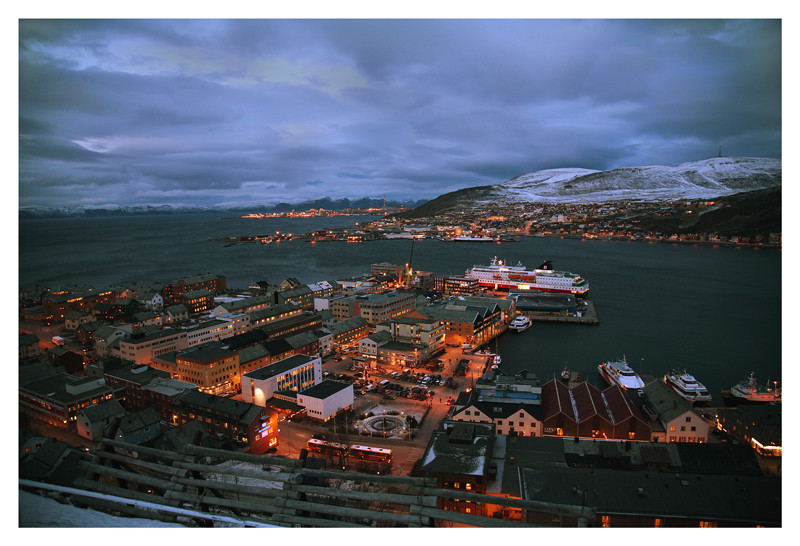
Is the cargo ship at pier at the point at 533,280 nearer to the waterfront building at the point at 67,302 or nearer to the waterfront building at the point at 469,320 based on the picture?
the waterfront building at the point at 469,320

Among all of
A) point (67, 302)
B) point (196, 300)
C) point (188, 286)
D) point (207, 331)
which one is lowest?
point (207, 331)

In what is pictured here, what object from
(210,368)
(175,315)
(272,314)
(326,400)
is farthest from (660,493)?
(175,315)

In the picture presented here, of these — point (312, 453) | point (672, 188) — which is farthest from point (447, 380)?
Result: point (672, 188)

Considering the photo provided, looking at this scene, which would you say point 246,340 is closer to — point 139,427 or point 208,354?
point 208,354

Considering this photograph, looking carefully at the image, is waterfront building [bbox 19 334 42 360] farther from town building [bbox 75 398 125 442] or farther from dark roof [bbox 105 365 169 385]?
town building [bbox 75 398 125 442]

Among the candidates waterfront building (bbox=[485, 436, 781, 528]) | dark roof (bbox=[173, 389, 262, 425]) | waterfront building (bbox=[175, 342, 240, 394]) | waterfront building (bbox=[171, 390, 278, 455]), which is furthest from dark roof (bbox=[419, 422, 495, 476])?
waterfront building (bbox=[175, 342, 240, 394])

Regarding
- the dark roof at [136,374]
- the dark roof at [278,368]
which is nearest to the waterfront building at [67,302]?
the dark roof at [136,374]
